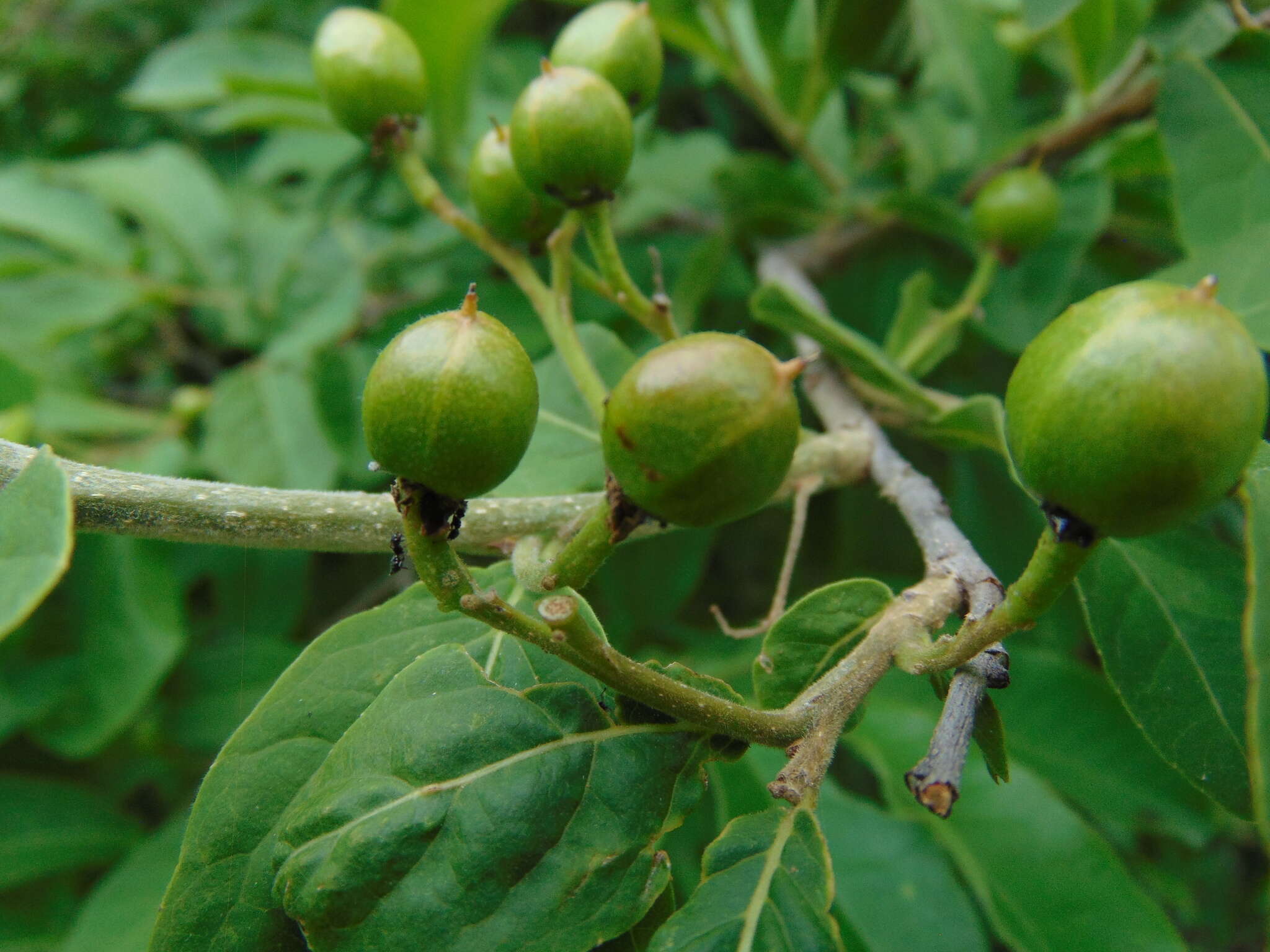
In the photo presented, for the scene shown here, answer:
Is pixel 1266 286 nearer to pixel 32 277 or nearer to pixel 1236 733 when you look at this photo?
pixel 1236 733

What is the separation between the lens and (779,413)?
0.86 m

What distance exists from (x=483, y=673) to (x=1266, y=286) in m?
1.32

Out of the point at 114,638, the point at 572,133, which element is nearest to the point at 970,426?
the point at 572,133

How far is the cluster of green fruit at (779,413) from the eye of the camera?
75 centimetres

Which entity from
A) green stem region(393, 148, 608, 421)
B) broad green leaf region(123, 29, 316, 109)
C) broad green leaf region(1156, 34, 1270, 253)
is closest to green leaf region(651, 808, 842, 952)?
green stem region(393, 148, 608, 421)

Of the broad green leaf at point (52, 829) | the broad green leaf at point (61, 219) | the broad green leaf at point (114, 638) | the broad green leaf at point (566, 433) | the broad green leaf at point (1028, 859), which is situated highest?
the broad green leaf at point (566, 433)

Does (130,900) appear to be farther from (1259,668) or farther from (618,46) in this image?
(1259,668)

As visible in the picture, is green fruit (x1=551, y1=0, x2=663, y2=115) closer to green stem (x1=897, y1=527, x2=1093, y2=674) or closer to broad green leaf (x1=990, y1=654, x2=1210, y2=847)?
green stem (x1=897, y1=527, x2=1093, y2=674)

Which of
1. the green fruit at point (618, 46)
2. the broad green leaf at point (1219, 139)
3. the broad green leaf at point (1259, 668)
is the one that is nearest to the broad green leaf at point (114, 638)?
the green fruit at point (618, 46)

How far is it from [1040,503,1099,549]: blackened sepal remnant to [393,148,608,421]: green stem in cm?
68

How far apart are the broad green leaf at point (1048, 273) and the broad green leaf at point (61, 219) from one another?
8.70 ft

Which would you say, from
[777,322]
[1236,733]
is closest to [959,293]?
[777,322]

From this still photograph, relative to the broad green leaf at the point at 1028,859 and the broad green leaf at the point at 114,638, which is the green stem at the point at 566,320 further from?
the broad green leaf at the point at 114,638

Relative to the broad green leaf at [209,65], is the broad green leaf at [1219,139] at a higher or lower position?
higher
